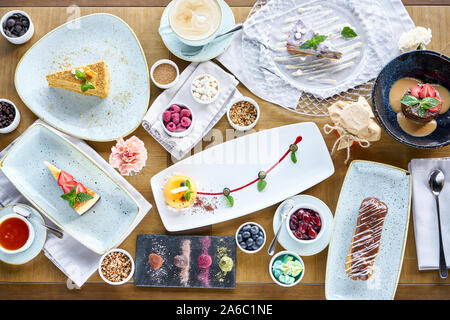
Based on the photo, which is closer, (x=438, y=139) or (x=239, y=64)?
(x=438, y=139)

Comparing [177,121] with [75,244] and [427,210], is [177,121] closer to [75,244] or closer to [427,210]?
[75,244]

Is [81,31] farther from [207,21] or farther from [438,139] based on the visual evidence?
[438,139]

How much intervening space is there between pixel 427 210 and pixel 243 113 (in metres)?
→ 0.97

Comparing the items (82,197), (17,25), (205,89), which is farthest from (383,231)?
(17,25)

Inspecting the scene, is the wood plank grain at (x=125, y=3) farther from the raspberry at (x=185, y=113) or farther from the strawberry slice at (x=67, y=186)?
the strawberry slice at (x=67, y=186)

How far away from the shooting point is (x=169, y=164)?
6.99 feet

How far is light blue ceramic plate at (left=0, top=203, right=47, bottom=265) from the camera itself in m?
2.00

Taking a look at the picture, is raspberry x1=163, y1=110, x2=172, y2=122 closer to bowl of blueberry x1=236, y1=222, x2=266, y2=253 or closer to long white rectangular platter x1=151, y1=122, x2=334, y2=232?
long white rectangular platter x1=151, y1=122, x2=334, y2=232

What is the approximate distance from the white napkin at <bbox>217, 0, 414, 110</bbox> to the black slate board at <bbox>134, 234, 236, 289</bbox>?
0.74m

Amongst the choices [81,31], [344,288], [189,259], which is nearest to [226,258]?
[189,259]

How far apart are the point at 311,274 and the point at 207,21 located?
1.27m

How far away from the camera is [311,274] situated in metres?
2.09

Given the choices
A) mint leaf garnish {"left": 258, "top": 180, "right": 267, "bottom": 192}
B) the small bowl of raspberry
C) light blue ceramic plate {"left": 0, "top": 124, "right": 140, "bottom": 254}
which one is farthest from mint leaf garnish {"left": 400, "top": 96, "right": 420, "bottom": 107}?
light blue ceramic plate {"left": 0, "top": 124, "right": 140, "bottom": 254}

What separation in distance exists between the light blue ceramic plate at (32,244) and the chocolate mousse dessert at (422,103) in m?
1.72
